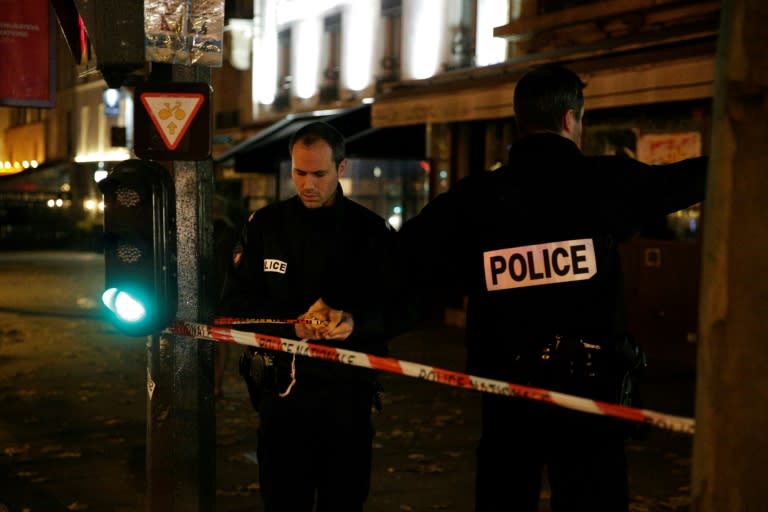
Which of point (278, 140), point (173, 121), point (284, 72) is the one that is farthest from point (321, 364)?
point (284, 72)

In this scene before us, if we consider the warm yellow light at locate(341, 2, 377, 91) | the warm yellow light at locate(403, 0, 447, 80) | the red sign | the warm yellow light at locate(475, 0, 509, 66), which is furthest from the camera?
the warm yellow light at locate(341, 2, 377, 91)

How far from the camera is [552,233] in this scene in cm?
342

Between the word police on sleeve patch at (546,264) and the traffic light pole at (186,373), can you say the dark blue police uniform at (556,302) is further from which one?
the traffic light pole at (186,373)

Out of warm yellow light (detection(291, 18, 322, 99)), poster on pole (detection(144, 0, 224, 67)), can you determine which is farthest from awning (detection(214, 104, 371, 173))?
poster on pole (detection(144, 0, 224, 67))

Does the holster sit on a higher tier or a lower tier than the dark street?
higher

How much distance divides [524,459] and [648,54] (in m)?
8.67

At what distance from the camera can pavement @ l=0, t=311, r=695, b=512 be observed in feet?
21.2

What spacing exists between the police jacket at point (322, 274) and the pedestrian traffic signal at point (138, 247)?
0.31 meters

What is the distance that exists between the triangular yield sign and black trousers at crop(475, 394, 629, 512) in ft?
5.74

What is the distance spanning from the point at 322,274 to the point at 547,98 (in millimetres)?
1079

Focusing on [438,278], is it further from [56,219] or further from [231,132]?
[56,219]

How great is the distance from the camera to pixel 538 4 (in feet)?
46.9

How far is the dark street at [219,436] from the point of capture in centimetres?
650

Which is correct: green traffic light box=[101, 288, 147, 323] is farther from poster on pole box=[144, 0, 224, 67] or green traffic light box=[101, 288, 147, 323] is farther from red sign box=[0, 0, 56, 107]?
red sign box=[0, 0, 56, 107]
